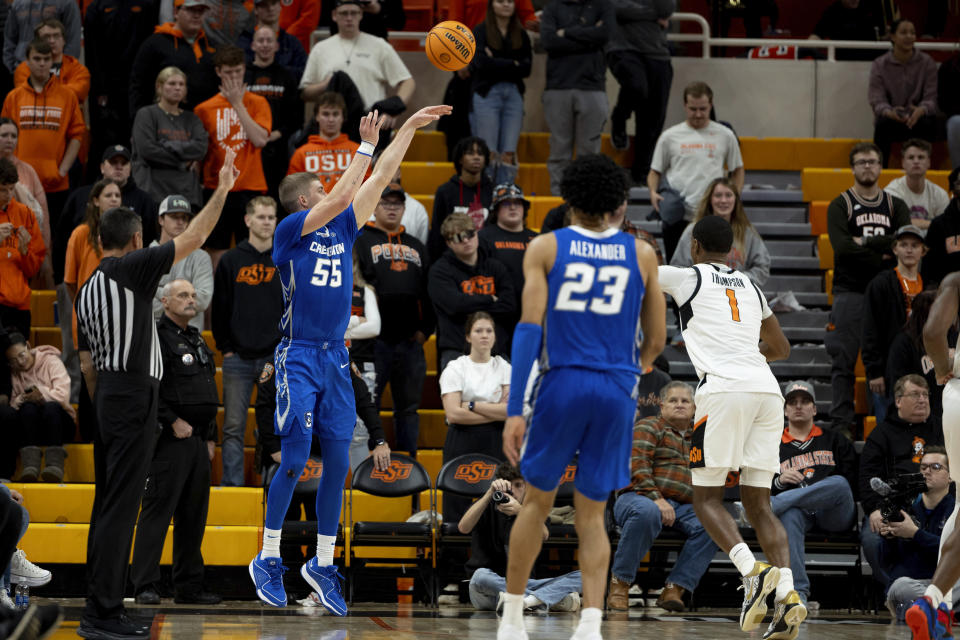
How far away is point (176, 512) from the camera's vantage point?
9312 millimetres

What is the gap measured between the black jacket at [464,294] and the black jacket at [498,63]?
270 centimetres

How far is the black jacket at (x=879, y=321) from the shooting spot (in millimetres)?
11375

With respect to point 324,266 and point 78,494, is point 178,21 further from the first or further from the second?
point 324,266

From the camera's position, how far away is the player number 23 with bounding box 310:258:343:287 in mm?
7199

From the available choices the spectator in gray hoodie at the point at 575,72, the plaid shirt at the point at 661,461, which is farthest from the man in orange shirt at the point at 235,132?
the plaid shirt at the point at 661,461

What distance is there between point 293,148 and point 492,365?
3886 mm

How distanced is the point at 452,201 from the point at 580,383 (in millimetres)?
6794

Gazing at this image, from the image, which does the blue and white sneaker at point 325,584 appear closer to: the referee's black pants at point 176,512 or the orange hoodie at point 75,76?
the referee's black pants at point 176,512

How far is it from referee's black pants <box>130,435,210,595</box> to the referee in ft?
6.80

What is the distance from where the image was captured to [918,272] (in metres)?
11.7

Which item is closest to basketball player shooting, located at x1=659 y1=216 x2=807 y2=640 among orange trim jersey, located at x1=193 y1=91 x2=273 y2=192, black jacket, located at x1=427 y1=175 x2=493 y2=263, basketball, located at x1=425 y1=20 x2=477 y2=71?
basketball, located at x1=425 y1=20 x2=477 y2=71

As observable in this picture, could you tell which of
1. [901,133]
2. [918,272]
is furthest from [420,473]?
[901,133]

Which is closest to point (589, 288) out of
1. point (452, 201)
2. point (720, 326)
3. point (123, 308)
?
point (720, 326)

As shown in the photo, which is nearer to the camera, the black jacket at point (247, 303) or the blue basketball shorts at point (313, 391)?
the blue basketball shorts at point (313, 391)
